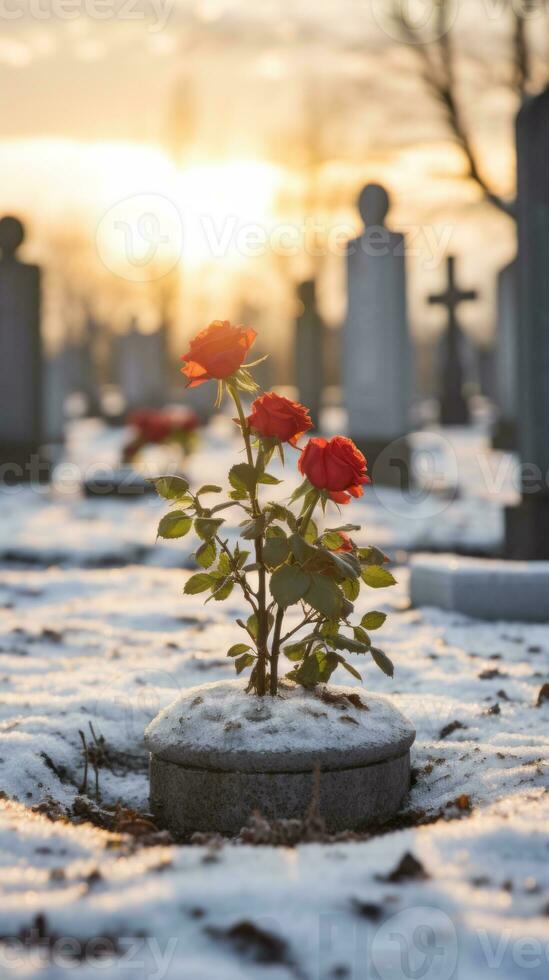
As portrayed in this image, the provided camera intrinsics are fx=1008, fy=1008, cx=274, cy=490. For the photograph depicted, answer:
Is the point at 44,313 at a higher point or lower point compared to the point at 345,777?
higher

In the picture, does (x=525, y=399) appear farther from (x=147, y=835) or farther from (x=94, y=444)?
(x=94, y=444)

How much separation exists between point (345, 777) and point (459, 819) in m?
0.31

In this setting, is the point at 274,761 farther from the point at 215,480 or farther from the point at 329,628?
the point at 215,480

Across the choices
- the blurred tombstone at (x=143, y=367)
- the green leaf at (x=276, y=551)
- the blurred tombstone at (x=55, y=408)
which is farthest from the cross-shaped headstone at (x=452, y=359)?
the green leaf at (x=276, y=551)

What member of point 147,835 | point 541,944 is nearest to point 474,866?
point 541,944

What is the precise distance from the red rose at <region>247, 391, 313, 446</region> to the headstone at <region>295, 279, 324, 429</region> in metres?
12.8

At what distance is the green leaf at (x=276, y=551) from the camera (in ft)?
7.92

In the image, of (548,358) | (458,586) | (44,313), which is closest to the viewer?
(458,586)

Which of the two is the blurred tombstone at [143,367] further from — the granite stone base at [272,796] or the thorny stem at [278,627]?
the granite stone base at [272,796]

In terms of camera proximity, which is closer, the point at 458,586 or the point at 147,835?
the point at 147,835

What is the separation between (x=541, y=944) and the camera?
5.30 ft

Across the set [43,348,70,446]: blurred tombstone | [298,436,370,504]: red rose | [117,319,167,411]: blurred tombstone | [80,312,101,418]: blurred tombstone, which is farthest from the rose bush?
[80,312,101,418]: blurred tombstone

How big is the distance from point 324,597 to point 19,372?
9.30 metres

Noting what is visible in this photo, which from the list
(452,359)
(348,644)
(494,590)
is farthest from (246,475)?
(452,359)
